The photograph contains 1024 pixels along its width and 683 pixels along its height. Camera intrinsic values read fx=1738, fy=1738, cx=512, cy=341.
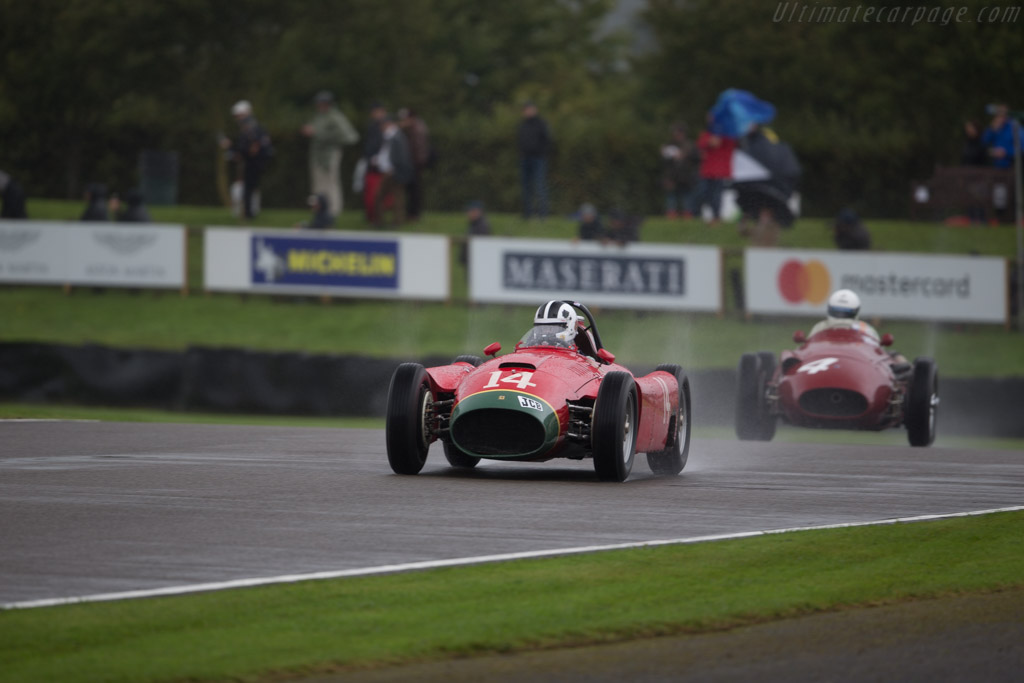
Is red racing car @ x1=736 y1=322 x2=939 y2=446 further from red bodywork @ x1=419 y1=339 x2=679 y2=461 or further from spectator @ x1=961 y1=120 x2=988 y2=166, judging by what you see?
spectator @ x1=961 y1=120 x2=988 y2=166

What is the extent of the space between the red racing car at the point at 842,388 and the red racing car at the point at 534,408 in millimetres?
5222

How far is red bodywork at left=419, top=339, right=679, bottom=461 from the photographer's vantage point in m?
10.9

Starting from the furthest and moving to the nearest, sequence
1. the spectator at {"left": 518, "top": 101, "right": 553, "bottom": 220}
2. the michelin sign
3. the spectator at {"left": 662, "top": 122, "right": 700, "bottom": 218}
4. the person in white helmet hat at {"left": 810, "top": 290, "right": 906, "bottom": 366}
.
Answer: the spectator at {"left": 662, "top": 122, "right": 700, "bottom": 218}, the spectator at {"left": 518, "top": 101, "right": 553, "bottom": 220}, the michelin sign, the person in white helmet hat at {"left": 810, "top": 290, "right": 906, "bottom": 366}

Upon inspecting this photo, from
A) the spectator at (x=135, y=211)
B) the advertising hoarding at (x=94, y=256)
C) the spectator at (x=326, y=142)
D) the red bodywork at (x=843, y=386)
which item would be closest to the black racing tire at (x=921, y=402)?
the red bodywork at (x=843, y=386)

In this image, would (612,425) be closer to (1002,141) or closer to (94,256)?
(1002,141)

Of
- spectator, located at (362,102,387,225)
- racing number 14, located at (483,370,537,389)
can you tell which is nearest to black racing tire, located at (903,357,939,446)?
racing number 14, located at (483,370,537,389)

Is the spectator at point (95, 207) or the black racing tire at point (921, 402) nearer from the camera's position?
the black racing tire at point (921, 402)

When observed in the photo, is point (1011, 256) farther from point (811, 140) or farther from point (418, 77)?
point (418, 77)

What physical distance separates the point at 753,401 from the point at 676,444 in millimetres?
5115

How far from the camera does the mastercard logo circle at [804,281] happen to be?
2467 cm

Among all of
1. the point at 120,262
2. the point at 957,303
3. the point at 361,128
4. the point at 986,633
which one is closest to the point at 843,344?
the point at 957,303

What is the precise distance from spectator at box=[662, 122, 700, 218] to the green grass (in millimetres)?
21701

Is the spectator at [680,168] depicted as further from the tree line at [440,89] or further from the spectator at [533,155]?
the tree line at [440,89]

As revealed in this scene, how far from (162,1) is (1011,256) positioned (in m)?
21.0
